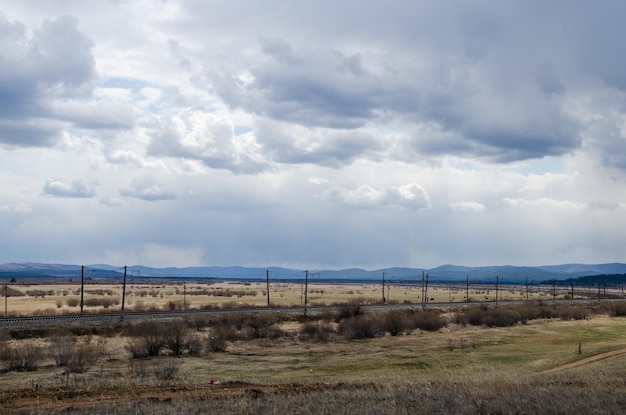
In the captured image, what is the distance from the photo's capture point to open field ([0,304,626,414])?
17.2 metres

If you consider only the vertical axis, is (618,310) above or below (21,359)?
below

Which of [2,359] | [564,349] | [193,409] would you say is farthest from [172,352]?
[564,349]

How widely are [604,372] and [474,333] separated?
84.0 feet

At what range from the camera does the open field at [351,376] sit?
56.3ft

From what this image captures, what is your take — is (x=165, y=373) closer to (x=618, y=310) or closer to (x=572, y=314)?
(x=572, y=314)

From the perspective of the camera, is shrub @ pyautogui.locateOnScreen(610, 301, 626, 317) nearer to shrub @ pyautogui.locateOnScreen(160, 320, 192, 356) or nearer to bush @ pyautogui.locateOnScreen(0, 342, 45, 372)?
shrub @ pyautogui.locateOnScreen(160, 320, 192, 356)

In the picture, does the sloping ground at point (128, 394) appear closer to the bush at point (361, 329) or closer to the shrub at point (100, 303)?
the bush at point (361, 329)

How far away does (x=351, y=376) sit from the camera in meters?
28.6

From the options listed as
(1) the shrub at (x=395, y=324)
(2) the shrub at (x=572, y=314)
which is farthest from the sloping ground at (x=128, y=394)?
(2) the shrub at (x=572, y=314)

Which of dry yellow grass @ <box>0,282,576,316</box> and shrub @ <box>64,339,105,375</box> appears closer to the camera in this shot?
shrub @ <box>64,339,105,375</box>

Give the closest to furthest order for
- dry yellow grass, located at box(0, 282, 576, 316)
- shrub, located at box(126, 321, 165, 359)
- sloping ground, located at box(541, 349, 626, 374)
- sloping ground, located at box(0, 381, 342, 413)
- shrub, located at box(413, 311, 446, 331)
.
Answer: sloping ground, located at box(0, 381, 342, 413)
sloping ground, located at box(541, 349, 626, 374)
shrub, located at box(126, 321, 165, 359)
shrub, located at box(413, 311, 446, 331)
dry yellow grass, located at box(0, 282, 576, 316)

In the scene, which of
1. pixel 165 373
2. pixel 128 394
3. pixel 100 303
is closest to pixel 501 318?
pixel 165 373

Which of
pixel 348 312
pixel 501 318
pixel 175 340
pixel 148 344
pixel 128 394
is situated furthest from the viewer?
pixel 348 312

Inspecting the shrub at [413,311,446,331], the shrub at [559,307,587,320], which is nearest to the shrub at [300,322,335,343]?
the shrub at [413,311,446,331]
